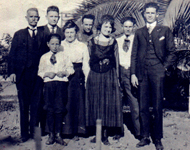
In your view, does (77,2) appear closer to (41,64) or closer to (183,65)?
(41,64)

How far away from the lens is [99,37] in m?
3.90

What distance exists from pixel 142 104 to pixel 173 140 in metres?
0.95

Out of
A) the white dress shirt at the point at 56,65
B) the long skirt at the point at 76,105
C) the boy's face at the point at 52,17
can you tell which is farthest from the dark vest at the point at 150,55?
the boy's face at the point at 52,17

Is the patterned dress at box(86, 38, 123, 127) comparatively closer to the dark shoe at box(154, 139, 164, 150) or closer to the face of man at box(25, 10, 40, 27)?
the dark shoe at box(154, 139, 164, 150)

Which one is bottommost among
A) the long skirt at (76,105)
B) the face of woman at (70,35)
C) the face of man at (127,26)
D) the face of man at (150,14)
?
the long skirt at (76,105)

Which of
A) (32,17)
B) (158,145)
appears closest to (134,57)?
(158,145)

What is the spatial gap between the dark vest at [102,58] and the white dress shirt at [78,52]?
144 millimetres

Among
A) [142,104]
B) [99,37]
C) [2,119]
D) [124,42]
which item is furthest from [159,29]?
[2,119]

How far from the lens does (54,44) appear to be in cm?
389

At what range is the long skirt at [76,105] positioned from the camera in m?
4.05

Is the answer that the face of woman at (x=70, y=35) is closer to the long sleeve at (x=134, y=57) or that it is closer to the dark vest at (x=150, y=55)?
the long sleeve at (x=134, y=57)

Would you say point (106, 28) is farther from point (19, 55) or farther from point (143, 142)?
point (143, 142)

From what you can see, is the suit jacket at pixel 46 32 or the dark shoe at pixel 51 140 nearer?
the dark shoe at pixel 51 140

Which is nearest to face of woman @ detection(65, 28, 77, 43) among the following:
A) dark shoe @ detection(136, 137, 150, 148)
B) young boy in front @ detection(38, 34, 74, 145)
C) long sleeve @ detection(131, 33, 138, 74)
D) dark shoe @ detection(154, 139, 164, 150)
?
young boy in front @ detection(38, 34, 74, 145)
